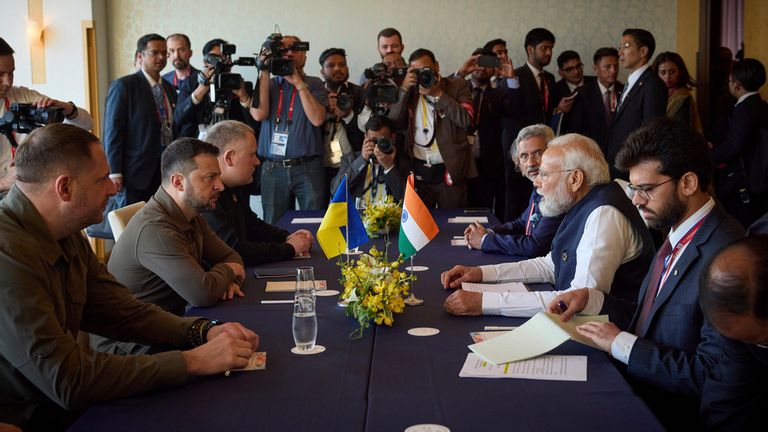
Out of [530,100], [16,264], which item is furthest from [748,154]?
[16,264]

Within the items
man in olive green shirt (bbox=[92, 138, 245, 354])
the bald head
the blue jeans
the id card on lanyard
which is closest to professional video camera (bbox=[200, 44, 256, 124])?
the id card on lanyard

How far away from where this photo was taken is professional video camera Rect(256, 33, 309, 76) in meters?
5.80

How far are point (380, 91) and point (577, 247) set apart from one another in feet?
10.5

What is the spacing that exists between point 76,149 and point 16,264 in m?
0.36

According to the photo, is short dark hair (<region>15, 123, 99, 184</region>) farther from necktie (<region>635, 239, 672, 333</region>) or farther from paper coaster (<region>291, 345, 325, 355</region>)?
necktie (<region>635, 239, 672, 333</region>)

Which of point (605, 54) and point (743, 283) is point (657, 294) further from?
point (605, 54)

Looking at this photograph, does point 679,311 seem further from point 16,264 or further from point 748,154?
point 748,154

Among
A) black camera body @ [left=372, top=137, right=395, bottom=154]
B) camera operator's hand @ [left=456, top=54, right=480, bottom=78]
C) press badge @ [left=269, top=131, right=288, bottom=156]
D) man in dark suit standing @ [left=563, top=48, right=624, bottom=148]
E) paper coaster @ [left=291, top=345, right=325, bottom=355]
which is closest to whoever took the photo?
paper coaster @ [left=291, top=345, right=325, bottom=355]

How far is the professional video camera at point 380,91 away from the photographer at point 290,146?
0.44 meters

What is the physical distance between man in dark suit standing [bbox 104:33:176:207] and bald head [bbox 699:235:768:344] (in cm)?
474

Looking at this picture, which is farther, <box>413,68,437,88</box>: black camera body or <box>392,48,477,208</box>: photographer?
<box>392,48,477,208</box>: photographer

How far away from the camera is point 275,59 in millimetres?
5777

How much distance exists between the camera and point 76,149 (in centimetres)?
213

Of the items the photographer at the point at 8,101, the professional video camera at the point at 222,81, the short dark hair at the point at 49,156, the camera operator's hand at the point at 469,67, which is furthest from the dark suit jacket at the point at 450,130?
the short dark hair at the point at 49,156
